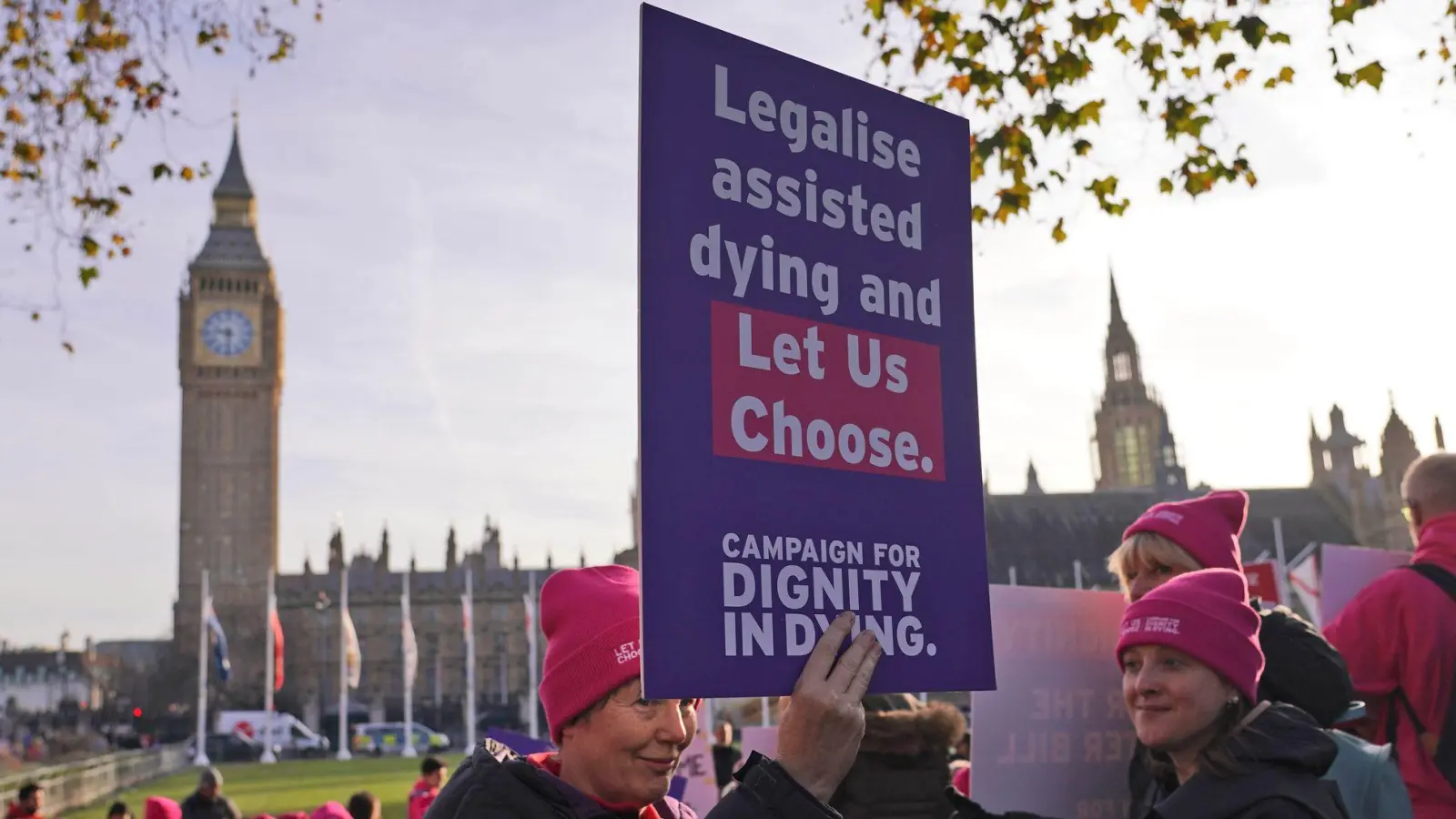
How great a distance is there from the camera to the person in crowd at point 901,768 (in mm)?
3906

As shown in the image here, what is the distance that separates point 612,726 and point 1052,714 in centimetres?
172

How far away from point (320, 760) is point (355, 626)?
48951mm

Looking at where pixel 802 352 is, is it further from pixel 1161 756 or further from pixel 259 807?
pixel 259 807

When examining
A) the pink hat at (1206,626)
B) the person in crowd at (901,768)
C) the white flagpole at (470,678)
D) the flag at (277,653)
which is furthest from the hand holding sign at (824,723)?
the flag at (277,653)

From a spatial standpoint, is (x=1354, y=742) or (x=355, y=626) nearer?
(x=1354, y=742)

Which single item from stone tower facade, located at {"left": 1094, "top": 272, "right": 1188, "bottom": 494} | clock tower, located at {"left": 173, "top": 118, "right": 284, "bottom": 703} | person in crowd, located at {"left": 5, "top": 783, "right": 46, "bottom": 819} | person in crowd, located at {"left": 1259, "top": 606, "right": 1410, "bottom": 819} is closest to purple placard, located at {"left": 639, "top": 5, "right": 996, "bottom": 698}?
person in crowd, located at {"left": 1259, "top": 606, "right": 1410, "bottom": 819}

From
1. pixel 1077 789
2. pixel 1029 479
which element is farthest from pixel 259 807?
pixel 1029 479

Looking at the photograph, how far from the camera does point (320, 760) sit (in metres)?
45.2

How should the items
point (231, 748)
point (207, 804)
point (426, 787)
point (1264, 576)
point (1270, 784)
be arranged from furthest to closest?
point (231, 748) < point (207, 804) < point (426, 787) < point (1264, 576) < point (1270, 784)

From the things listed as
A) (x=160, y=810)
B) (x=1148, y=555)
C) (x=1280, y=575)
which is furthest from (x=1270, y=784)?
(x=1280, y=575)

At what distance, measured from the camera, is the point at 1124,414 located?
116750 millimetres

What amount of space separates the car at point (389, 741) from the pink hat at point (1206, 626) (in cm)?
4872

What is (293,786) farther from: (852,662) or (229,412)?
(229,412)

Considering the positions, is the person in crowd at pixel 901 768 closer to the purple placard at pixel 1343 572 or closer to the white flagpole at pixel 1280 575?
the purple placard at pixel 1343 572
